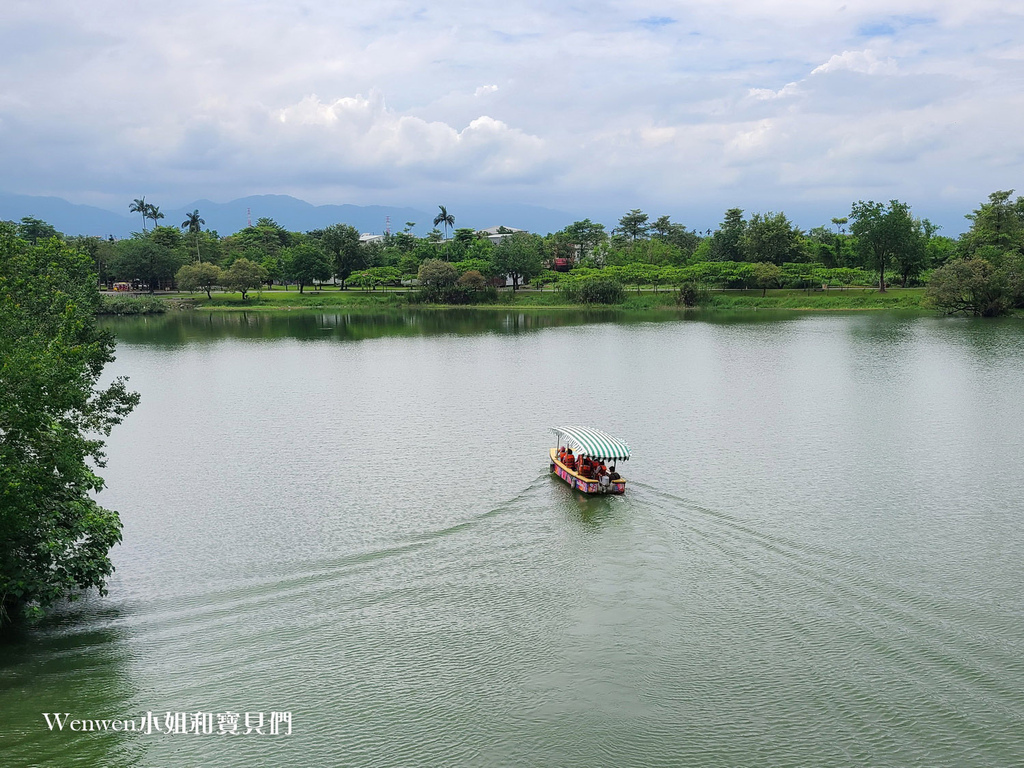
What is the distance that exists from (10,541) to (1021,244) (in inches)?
3969

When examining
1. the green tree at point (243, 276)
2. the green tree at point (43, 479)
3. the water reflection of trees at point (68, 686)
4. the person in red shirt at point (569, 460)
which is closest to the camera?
the water reflection of trees at point (68, 686)

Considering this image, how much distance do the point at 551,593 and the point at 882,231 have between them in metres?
93.0

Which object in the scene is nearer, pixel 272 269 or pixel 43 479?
pixel 43 479

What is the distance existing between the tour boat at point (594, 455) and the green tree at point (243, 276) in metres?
99.9

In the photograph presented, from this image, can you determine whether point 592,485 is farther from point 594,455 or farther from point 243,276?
point 243,276

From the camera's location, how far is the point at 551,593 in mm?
19719

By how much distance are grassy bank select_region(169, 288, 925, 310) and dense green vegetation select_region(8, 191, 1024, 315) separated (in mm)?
398

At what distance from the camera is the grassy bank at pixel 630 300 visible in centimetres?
9838

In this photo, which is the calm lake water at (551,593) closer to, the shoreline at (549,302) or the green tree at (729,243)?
the shoreline at (549,302)

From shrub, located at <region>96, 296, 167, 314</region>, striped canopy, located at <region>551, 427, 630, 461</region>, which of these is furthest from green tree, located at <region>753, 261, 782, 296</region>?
shrub, located at <region>96, 296, 167, 314</region>

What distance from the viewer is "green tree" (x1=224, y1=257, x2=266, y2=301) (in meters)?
117

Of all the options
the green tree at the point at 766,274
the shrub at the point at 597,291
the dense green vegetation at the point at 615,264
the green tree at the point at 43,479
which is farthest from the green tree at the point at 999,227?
the green tree at the point at 43,479

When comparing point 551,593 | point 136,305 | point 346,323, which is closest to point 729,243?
point 346,323

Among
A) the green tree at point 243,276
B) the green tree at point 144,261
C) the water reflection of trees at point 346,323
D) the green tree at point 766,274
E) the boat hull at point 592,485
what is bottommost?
the boat hull at point 592,485
